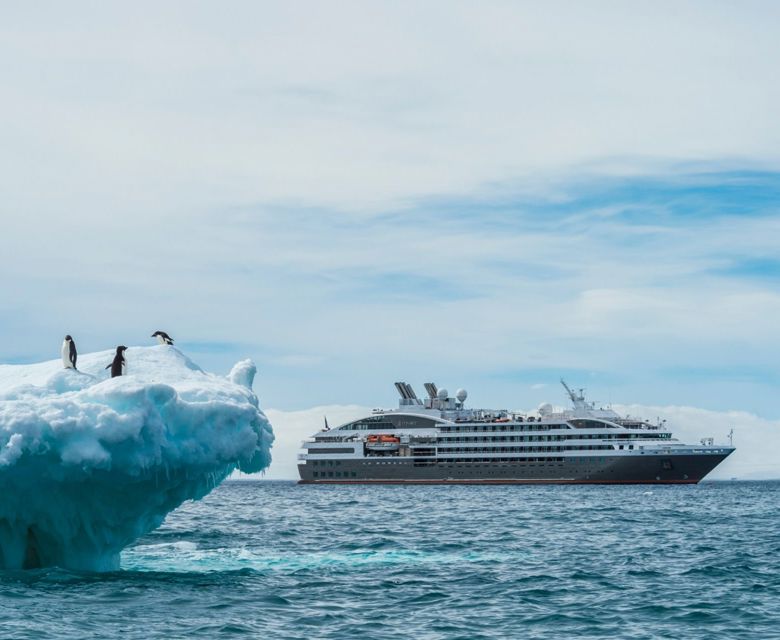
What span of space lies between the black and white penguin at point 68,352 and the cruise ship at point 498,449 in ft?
357

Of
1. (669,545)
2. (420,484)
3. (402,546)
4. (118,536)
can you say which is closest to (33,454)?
(118,536)

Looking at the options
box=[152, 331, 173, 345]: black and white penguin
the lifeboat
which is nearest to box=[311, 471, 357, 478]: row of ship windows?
the lifeboat

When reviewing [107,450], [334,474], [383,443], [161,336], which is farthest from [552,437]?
[107,450]

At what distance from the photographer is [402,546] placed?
36312mm

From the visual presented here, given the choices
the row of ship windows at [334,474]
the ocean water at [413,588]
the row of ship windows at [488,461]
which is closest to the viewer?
the ocean water at [413,588]

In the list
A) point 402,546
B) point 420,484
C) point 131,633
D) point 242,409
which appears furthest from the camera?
point 420,484

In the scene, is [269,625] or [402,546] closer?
[269,625]

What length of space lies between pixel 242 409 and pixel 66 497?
430 cm

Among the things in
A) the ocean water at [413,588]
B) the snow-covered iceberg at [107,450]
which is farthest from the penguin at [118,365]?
the ocean water at [413,588]

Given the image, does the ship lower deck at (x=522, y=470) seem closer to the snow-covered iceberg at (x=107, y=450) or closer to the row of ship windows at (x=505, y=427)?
the row of ship windows at (x=505, y=427)

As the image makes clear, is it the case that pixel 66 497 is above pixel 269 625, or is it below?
above

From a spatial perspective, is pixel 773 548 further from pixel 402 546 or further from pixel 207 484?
pixel 207 484

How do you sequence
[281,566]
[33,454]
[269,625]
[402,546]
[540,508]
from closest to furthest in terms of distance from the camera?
[269,625] → [33,454] → [281,566] → [402,546] → [540,508]

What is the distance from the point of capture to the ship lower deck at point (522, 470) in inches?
5069
